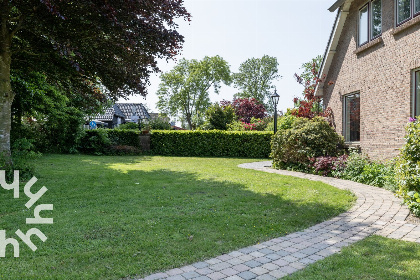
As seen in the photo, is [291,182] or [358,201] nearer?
[358,201]

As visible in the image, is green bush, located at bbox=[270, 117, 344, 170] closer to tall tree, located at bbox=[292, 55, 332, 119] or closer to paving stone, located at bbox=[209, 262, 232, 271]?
tall tree, located at bbox=[292, 55, 332, 119]

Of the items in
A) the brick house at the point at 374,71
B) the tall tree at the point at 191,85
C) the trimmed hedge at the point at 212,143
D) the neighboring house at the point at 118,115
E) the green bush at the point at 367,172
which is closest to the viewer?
the green bush at the point at 367,172

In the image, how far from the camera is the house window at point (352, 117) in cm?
1070

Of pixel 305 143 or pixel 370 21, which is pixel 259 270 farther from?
pixel 370 21

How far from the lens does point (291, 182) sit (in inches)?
325

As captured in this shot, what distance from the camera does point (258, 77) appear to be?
47.1m

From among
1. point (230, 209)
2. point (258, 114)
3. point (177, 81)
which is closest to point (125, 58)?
point (230, 209)

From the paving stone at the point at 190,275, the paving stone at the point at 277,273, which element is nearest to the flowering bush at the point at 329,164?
the paving stone at the point at 277,273

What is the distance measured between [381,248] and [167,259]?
8.54ft

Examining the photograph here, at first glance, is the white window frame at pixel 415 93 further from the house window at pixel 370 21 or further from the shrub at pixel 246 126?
the shrub at pixel 246 126

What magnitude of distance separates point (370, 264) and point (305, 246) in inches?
30.7

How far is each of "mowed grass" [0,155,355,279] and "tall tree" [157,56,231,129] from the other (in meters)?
37.4

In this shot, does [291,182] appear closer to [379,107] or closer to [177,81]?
[379,107]

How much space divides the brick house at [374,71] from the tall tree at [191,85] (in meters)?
33.1
